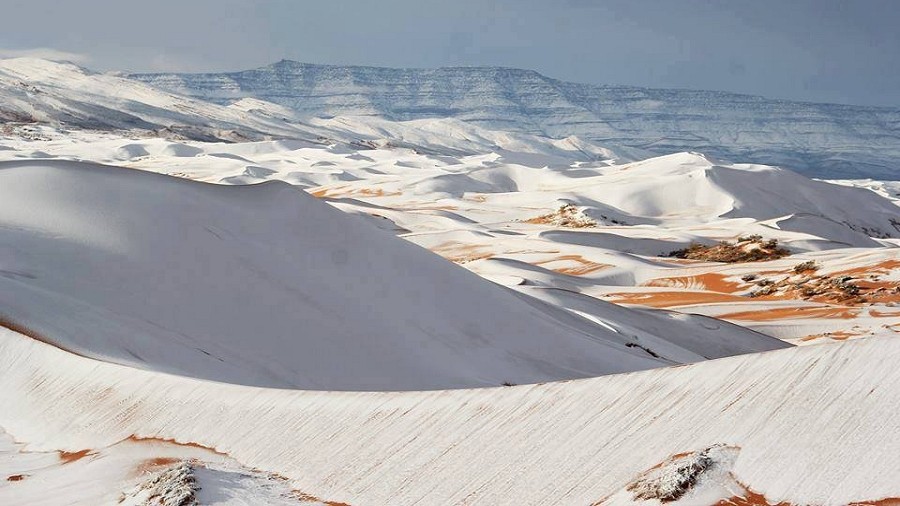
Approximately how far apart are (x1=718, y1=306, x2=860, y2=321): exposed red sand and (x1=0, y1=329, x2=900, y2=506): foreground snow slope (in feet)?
86.5

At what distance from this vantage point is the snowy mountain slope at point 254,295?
1224 cm

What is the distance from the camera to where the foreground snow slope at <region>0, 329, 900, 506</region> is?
537 cm

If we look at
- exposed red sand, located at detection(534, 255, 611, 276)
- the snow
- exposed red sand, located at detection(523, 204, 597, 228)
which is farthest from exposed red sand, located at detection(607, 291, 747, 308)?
exposed red sand, located at detection(523, 204, 597, 228)

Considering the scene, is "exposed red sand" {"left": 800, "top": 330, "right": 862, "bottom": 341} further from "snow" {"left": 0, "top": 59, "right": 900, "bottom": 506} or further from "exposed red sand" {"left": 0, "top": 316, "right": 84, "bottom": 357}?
"exposed red sand" {"left": 0, "top": 316, "right": 84, "bottom": 357}

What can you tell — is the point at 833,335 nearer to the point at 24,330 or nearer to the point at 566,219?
the point at 24,330

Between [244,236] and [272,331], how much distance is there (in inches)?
150

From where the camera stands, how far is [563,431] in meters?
6.46

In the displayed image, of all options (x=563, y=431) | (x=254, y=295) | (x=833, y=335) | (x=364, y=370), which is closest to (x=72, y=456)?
(x=563, y=431)

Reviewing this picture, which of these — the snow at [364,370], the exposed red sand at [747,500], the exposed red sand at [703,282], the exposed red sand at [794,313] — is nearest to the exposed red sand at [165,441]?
the snow at [364,370]

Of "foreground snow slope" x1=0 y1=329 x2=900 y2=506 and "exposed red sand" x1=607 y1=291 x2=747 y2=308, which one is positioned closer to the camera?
"foreground snow slope" x1=0 y1=329 x2=900 y2=506

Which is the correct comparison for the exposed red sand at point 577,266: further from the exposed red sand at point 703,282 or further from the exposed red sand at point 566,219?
the exposed red sand at point 566,219

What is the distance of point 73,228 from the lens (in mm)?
15195

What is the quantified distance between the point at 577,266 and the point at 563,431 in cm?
3953

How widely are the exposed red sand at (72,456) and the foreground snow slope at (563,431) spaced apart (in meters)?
0.09
